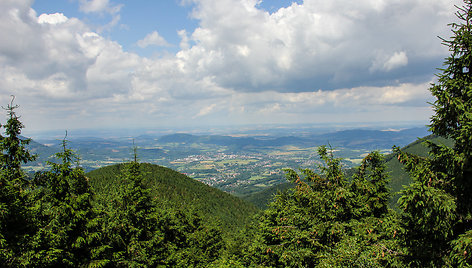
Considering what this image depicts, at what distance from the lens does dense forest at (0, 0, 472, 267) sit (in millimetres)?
6684

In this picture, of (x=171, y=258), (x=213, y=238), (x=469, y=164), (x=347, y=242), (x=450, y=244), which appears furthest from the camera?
(x=213, y=238)

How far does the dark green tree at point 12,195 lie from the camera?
9.76m

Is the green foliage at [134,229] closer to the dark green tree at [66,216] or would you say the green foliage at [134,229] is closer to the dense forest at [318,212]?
the dense forest at [318,212]

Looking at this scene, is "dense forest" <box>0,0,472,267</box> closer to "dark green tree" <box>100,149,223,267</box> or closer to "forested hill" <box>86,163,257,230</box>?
"dark green tree" <box>100,149,223,267</box>

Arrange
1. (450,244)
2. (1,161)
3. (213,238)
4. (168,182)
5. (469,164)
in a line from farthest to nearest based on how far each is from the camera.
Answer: (168,182)
(213,238)
(1,161)
(450,244)
(469,164)

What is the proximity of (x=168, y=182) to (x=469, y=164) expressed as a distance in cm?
10359

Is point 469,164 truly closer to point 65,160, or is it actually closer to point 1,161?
point 65,160

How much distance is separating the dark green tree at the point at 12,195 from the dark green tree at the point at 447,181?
15111mm

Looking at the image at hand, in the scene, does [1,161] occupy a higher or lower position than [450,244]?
higher

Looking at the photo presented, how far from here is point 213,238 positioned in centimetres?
2891

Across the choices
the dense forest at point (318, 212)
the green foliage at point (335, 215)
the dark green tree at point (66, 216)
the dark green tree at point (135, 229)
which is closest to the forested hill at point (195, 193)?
the dark green tree at point (135, 229)

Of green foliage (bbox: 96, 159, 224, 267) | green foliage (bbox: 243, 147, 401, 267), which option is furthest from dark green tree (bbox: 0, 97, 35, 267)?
green foliage (bbox: 243, 147, 401, 267)

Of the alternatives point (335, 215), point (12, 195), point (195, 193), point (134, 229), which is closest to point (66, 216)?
point (12, 195)

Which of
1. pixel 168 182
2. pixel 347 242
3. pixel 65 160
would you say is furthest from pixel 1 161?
pixel 168 182
